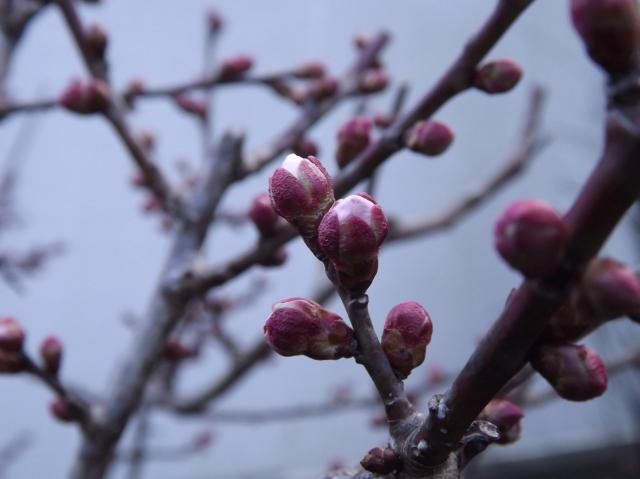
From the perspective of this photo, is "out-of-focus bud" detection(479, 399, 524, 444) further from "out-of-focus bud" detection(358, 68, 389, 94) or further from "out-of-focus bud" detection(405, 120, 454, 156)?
"out-of-focus bud" detection(358, 68, 389, 94)

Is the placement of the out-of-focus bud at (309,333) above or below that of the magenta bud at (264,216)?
above

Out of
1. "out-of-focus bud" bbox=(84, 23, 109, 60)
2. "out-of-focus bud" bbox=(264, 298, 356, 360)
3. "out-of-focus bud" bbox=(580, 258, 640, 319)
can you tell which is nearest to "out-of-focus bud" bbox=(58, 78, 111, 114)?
"out-of-focus bud" bbox=(84, 23, 109, 60)

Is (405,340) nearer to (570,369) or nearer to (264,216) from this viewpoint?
(570,369)

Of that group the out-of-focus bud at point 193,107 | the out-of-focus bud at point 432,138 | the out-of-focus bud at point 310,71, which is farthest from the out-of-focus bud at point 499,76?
the out-of-focus bud at point 193,107

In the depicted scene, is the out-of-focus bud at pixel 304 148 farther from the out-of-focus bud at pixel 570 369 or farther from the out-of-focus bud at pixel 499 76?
the out-of-focus bud at pixel 570 369

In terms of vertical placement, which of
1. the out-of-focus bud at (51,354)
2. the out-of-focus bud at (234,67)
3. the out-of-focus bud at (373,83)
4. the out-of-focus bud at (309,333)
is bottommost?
the out-of-focus bud at (51,354)

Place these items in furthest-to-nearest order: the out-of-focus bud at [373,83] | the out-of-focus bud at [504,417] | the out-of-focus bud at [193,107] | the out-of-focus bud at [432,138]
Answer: the out-of-focus bud at [193,107] < the out-of-focus bud at [373,83] < the out-of-focus bud at [432,138] < the out-of-focus bud at [504,417]

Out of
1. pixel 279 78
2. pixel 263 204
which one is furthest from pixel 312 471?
pixel 263 204

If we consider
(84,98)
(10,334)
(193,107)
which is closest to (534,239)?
(10,334)
